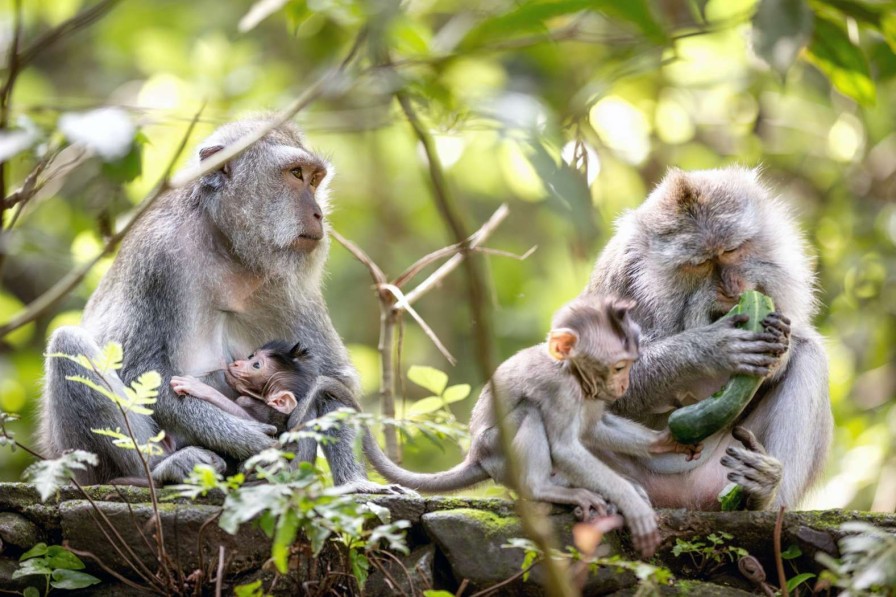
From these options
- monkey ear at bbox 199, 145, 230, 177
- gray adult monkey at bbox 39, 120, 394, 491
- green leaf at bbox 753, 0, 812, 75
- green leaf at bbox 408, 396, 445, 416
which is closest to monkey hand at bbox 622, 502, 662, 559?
gray adult monkey at bbox 39, 120, 394, 491

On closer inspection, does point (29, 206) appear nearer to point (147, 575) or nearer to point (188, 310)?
point (188, 310)

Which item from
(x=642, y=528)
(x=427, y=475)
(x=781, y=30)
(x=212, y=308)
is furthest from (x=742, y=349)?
(x=212, y=308)

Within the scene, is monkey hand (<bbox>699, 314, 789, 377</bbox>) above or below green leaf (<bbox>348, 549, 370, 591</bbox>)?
above

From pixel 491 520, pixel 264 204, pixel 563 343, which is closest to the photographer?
pixel 491 520

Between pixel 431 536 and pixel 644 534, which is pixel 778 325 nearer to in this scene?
pixel 644 534

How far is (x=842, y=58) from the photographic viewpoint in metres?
4.09

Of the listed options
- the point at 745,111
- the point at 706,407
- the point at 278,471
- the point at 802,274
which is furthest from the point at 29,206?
the point at 745,111

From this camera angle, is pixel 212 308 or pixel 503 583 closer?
pixel 503 583

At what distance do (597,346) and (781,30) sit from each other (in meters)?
1.56

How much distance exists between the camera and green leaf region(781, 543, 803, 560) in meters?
4.50

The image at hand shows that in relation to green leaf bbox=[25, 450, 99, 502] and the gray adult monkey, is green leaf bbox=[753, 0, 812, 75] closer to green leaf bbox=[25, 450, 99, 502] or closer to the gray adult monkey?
the gray adult monkey

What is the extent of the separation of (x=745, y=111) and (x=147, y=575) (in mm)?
8798

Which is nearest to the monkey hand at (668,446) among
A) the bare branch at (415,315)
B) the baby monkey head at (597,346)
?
the baby monkey head at (597,346)

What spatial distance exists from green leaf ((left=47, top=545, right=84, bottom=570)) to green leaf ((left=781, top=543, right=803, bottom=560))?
2868mm
